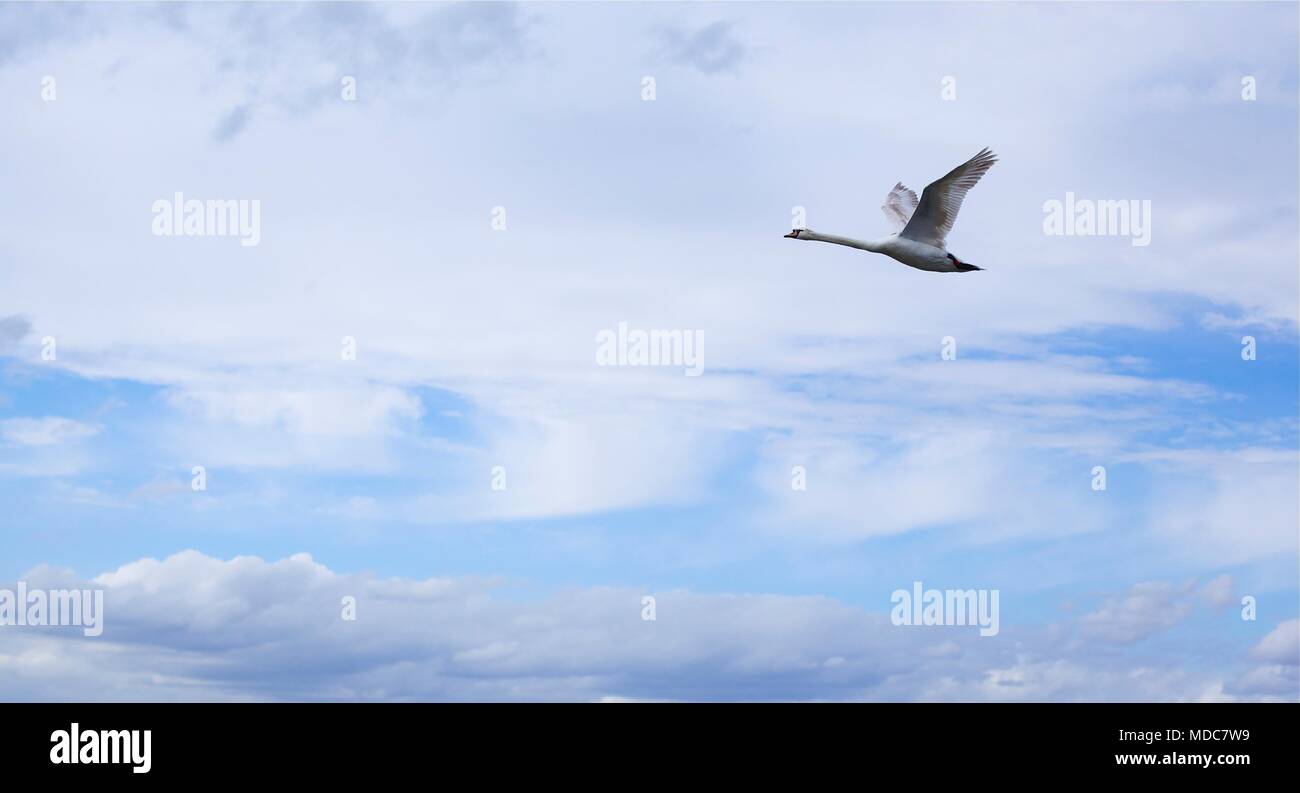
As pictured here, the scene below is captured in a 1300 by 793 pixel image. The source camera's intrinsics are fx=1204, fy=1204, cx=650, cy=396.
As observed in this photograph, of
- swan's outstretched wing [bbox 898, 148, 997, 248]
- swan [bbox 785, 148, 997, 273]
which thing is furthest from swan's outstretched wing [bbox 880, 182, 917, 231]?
swan's outstretched wing [bbox 898, 148, 997, 248]

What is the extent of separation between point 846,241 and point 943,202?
7.74 meters

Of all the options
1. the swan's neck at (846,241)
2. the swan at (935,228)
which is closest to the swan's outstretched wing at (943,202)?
the swan at (935,228)

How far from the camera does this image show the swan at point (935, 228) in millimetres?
50438

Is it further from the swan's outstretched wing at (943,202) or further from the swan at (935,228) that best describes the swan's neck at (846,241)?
the swan's outstretched wing at (943,202)

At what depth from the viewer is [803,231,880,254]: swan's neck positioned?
56.9 m

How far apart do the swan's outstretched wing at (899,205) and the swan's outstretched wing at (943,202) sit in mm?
6037

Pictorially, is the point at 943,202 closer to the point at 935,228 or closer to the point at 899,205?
the point at 935,228

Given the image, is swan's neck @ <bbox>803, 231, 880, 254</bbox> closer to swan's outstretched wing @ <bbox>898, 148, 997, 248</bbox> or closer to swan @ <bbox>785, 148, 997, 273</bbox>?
swan @ <bbox>785, 148, 997, 273</bbox>

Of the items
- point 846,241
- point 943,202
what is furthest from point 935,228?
point 846,241
